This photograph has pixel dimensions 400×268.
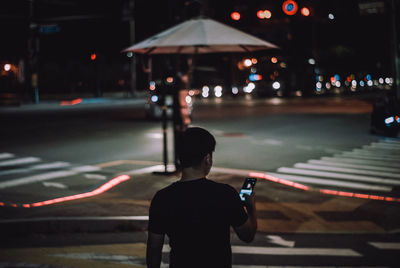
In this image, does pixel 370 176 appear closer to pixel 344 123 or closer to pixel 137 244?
pixel 137 244

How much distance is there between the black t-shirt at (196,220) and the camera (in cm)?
252

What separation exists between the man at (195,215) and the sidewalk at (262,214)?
3.94m

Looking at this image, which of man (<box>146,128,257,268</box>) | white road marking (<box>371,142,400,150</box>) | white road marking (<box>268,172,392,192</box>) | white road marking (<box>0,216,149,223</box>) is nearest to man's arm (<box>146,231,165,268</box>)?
man (<box>146,128,257,268</box>)

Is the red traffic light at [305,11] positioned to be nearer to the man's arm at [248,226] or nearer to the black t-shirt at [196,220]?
the man's arm at [248,226]

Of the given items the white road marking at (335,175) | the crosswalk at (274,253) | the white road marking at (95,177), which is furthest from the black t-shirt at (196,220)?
the white road marking at (335,175)

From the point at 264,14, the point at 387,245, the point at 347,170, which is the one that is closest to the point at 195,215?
the point at 387,245

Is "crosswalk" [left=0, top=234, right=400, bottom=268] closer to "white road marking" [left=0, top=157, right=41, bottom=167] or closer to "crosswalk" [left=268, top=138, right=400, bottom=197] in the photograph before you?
"crosswalk" [left=268, top=138, right=400, bottom=197]

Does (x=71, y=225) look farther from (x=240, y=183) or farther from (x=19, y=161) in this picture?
(x=19, y=161)

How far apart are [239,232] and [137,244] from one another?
3.42m

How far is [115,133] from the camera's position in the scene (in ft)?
58.0

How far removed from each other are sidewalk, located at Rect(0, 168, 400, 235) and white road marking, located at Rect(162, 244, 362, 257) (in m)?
0.72

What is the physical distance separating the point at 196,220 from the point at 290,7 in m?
14.5

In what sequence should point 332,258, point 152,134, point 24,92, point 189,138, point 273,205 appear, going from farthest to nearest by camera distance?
point 24,92 < point 152,134 < point 273,205 < point 332,258 < point 189,138

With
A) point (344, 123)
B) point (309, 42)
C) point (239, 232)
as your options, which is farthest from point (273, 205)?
point (309, 42)
